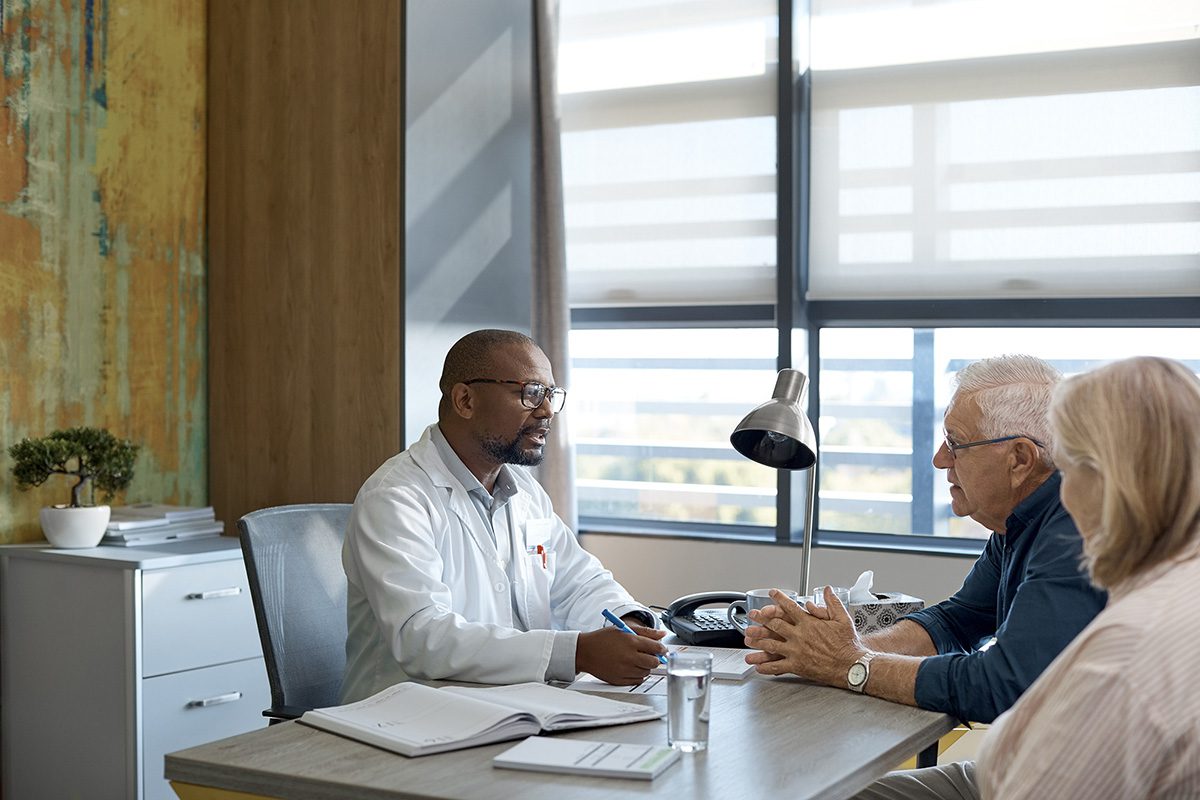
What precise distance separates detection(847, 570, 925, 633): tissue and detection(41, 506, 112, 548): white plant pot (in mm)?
2129

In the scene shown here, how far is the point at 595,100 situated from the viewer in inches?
166

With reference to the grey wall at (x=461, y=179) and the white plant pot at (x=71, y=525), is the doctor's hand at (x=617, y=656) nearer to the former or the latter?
the grey wall at (x=461, y=179)

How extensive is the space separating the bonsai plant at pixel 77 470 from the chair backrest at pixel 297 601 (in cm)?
106

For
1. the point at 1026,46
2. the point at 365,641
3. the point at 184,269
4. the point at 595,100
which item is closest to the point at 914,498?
the point at 1026,46

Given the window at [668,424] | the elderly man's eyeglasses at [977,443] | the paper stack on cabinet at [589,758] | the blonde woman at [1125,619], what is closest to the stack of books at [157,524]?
the window at [668,424]

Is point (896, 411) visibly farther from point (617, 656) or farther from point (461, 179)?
point (617, 656)

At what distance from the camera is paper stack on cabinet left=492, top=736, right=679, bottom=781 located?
61.1 inches

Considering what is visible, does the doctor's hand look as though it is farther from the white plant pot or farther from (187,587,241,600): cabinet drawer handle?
the white plant pot

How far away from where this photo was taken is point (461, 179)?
387 cm

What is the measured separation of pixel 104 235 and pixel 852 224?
2255mm

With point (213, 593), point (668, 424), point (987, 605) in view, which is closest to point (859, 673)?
point (987, 605)

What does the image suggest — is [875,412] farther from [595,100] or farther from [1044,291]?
[595,100]

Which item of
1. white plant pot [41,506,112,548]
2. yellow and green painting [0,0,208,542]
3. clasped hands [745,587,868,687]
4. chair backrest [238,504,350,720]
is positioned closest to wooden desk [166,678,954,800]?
clasped hands [745,587,868,687]

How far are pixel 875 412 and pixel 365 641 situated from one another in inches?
77.8
